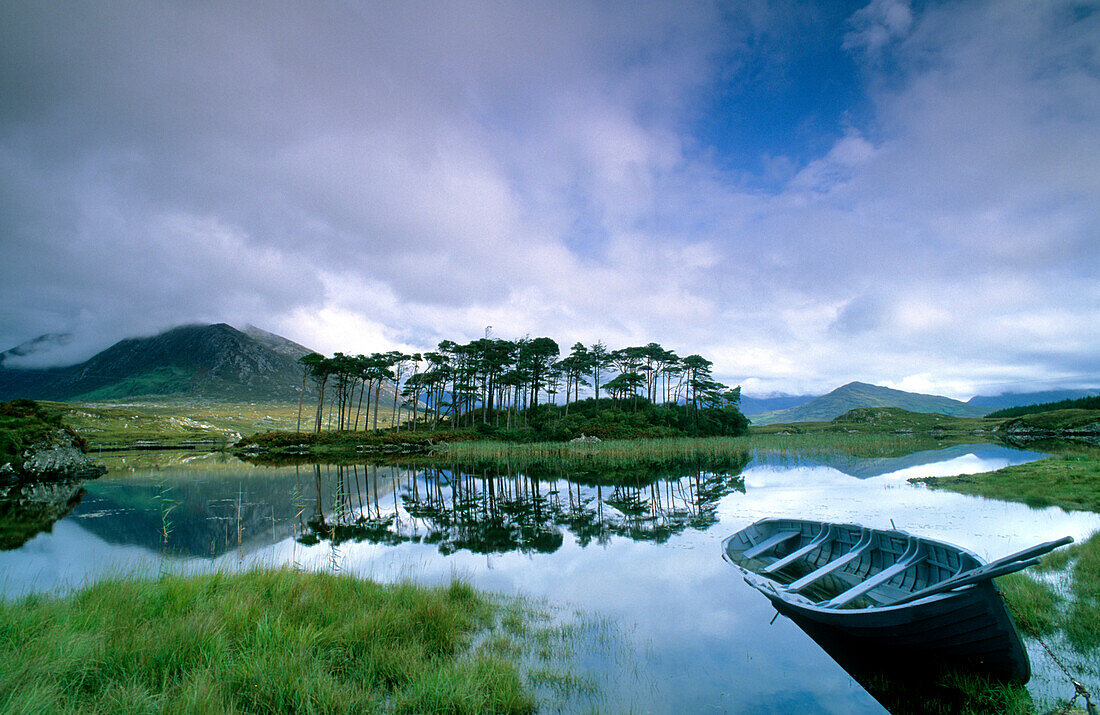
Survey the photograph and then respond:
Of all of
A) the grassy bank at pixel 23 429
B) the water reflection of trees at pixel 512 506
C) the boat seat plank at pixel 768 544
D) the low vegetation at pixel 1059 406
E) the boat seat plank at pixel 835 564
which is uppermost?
the low vegetation at pixel 1059 406

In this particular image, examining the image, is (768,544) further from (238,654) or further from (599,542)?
(238,654)

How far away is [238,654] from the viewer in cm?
461

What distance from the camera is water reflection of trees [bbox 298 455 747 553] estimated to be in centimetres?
1323

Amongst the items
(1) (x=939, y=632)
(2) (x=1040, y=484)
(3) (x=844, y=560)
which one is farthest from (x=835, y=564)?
(2) (x=1040, y=484)

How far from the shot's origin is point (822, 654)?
20.9 feet

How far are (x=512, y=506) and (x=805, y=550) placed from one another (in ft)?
38.0

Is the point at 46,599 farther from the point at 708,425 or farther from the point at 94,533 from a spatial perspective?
the point at 708,425

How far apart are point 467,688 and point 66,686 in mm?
3236

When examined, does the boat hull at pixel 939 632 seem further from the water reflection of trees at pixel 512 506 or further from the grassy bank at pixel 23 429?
the grassy bank at pixel 23 429

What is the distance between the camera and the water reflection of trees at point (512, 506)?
1323 centimetres

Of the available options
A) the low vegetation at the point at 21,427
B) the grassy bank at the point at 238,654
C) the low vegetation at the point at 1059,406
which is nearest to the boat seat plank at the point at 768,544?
the grassy bank at the point at 238,654

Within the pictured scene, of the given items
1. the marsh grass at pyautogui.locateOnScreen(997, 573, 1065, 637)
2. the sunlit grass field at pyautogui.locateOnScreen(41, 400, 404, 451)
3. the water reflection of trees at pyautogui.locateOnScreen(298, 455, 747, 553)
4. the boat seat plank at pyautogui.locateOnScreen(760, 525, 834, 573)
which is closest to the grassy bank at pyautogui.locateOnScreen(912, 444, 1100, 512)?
the water reflection of trees at pyautogui.locateOnScreen(298, 455, 747, 553)

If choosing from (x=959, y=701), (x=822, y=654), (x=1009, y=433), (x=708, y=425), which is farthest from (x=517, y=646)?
(x=1009, y=433)

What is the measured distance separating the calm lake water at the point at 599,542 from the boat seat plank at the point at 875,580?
88 cm
